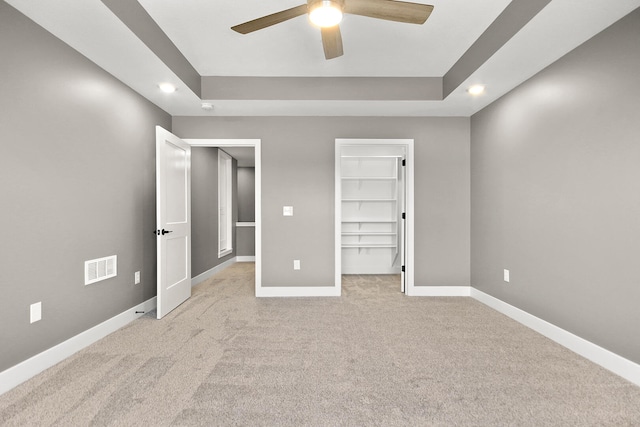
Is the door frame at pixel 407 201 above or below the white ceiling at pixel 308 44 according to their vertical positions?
below

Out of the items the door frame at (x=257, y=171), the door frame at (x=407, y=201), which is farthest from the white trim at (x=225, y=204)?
the door frame at (x=407, y=201)

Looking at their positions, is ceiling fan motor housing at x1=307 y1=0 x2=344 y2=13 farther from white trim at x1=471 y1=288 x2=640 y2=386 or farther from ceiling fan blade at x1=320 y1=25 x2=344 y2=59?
white trim at x1=471 y1=288 x2=640 y2=386

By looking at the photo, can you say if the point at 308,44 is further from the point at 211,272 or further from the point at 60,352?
the point at 211,272

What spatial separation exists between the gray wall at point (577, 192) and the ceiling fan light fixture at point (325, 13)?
1.96 meters

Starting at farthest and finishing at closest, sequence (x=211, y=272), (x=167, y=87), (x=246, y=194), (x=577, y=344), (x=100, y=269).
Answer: (x=246, y=194), (x=211, y=272), (x=167, y=87), (x=100, y=269), (x=577, y=344)

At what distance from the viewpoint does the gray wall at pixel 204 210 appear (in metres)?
4.52

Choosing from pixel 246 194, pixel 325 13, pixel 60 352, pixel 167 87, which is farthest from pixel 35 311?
pixel 246 194

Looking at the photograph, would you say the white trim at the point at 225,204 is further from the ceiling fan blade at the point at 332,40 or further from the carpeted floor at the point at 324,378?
the ceiling fan blade at the point at 332,40

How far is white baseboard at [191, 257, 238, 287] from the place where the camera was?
443 cm

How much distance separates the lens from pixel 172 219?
10.6 ft

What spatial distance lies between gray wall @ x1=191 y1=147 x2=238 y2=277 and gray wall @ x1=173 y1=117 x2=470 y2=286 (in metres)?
1.36

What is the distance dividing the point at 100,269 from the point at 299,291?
7.11 feet

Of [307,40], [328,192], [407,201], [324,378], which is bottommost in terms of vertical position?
[324,378]

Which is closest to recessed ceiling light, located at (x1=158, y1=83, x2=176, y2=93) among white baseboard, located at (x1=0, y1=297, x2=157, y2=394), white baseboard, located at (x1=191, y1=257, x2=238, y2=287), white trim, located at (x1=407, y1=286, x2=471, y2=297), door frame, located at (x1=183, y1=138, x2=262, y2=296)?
door frame, located at (x1=183, y1=138, x2=262, y2=296)
